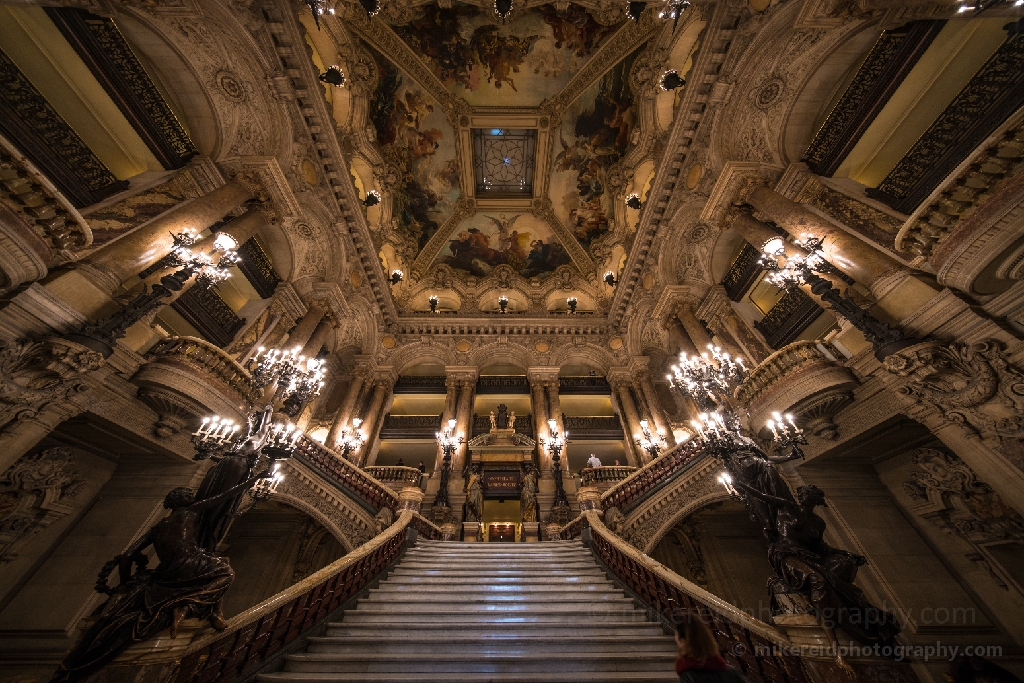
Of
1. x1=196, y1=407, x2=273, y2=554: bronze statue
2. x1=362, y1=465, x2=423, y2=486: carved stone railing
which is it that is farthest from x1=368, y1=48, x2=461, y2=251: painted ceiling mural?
x1=196, y1=407, x2=273, y2=554: bronze statue

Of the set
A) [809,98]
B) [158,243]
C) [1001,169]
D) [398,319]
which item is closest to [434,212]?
[398,319]

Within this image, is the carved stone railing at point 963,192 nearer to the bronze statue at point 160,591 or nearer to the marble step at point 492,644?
the marble step at point 492,644

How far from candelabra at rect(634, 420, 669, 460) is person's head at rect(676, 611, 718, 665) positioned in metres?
11.3

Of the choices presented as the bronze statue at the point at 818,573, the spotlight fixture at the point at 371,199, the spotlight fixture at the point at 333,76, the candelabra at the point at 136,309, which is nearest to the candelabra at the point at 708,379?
the bronze statue at the point at 818,573

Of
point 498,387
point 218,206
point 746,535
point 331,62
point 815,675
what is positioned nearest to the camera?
point 815,675

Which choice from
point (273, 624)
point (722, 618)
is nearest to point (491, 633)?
point (273, 624)

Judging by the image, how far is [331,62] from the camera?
1133 centimetres

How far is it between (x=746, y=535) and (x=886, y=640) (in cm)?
878

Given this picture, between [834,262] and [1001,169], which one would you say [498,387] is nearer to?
[834,262]

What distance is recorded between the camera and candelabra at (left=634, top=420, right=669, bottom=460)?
1304cm

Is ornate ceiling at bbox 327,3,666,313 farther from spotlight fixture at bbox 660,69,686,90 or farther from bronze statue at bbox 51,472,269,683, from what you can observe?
bronze statue at bbox 51,472,269,683

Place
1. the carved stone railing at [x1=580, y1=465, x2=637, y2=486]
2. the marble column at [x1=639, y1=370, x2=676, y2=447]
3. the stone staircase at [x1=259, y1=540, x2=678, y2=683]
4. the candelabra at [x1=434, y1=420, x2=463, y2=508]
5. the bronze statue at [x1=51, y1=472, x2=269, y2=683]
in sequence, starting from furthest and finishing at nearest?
1. the marble column at [x1=639, y1=370, x2=676, y2=447]
2. the carved stone railing at [x1=580, y1=465, x2=637, y2=486]
3. the candelabra at [x1=434, y1=420, x2=463, y2=508]
4. the stone staircase at [x1=259, y1=540, x2=678, y2=683]
5. the bronze statue at [x1=51, y1=472, x2=269, y2=683]

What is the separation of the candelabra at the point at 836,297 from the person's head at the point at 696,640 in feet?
18.4

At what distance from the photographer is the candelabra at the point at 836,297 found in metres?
5.53
